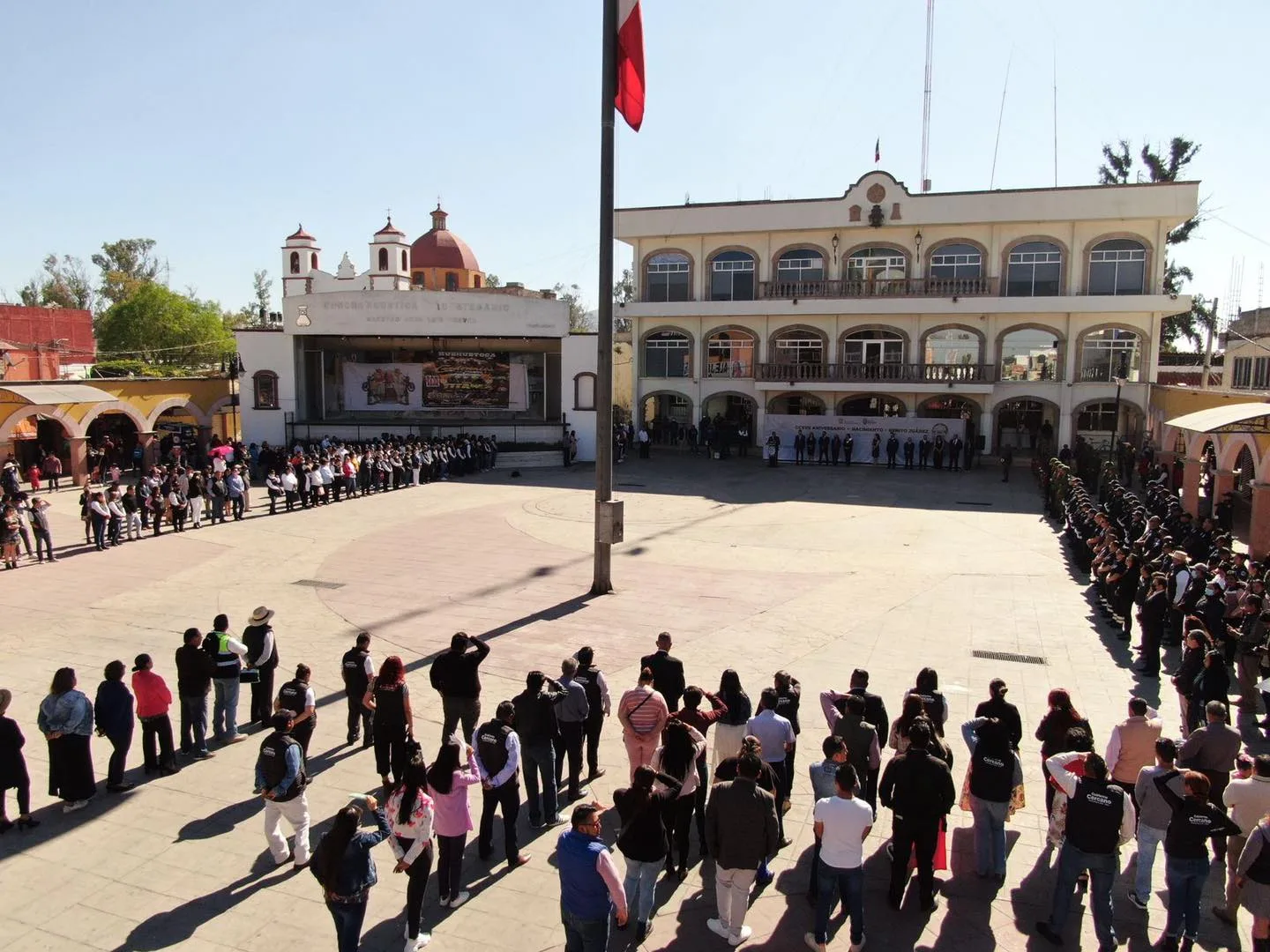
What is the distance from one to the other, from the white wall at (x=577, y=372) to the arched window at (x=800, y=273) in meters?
8.68

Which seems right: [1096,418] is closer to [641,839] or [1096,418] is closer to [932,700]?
[932,700]

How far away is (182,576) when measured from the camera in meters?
16.2

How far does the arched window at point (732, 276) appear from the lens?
38812 mm

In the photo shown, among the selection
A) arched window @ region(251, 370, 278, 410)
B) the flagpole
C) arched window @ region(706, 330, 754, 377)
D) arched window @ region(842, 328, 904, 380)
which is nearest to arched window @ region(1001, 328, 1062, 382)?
arched window @ region(842, 328, 904, 380)

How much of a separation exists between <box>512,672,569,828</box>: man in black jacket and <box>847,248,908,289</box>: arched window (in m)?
32.8

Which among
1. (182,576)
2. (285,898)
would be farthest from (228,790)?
(182,576)

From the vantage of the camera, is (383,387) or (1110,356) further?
(383,387)

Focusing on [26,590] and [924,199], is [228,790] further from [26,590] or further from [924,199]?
[924,199]

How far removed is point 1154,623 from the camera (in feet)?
36.1

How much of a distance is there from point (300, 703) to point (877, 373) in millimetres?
32253

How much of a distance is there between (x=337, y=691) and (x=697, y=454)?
28.0m

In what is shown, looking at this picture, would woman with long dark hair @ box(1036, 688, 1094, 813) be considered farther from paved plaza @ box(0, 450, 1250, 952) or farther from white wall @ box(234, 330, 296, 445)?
white wall @ box(234, 330, 296, 445)

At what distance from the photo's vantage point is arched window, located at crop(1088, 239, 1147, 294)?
34.3 metres

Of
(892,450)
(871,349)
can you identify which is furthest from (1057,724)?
(871,349)
